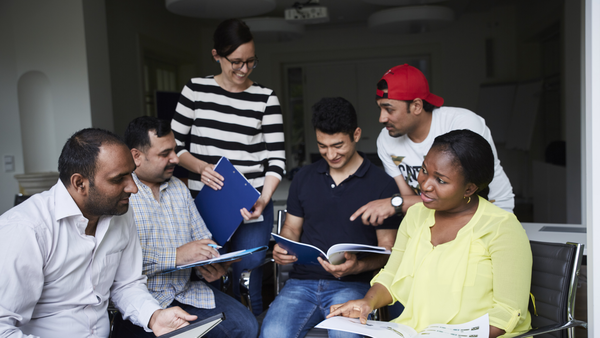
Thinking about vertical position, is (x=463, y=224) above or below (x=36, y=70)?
below

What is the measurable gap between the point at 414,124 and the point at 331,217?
564mm

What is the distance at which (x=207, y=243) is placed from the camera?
1.89m

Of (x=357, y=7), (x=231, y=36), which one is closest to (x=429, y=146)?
(x=231, y=36)

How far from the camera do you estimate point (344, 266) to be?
1.81 meters

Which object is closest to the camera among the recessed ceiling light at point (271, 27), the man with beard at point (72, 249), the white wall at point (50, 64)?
the man with beard at point (72, 249)

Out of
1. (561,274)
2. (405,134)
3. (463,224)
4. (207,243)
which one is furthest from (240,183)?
(561,274)

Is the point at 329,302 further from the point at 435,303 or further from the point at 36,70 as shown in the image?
the point at 36,70

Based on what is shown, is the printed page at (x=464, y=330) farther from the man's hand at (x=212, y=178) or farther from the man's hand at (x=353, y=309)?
the man's hand at (x=212, y=178)

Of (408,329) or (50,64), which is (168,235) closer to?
(408,329)

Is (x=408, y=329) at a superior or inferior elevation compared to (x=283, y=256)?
inferior

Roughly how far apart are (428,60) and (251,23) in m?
3.77

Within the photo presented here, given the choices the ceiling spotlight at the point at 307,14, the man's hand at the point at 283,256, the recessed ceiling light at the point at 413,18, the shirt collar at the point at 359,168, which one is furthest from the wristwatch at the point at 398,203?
the recessed ceiling light at the point at 413,18

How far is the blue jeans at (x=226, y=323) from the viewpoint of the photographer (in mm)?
1724

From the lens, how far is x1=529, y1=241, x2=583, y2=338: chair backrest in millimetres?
1477
